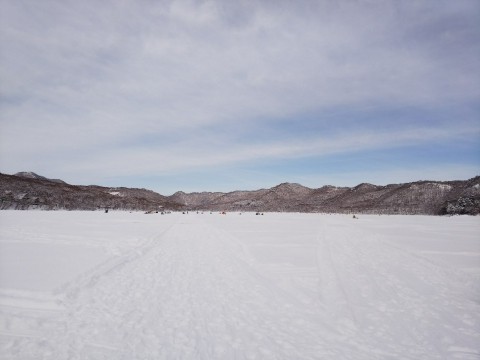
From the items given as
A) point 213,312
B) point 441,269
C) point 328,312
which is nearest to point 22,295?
point 213,312

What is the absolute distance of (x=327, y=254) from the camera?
15.0m

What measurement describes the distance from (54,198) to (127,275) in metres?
118

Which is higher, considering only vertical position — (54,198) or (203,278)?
(54,198)

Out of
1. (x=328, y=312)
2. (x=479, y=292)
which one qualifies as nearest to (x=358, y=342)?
(x=328, y=312)

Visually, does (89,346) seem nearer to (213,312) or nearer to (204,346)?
(204,346)

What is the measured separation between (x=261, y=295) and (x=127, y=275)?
4445 mm

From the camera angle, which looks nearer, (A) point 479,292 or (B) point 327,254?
(A) point 479,292

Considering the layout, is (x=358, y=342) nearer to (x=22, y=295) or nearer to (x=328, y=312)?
(x=328, y=312)

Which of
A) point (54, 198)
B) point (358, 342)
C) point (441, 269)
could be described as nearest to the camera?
point (358, 342)

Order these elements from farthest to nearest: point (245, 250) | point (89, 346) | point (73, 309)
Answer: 1. point (245, 250)
2. point (73, 309)
3. point (89, 346)

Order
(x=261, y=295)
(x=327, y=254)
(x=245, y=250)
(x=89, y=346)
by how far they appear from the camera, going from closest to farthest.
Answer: (x=89, y=346) → (x=261, y=295) → (x=327, y=254) → (x=245, y=250)

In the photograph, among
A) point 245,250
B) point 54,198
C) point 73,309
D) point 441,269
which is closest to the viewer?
point 73,309

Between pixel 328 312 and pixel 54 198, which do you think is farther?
pixel 54 198

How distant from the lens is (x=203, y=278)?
10297 mm
